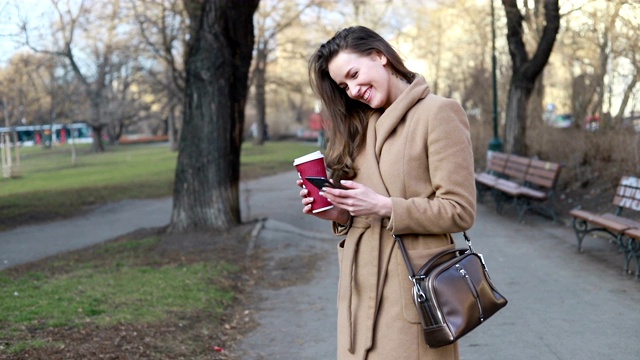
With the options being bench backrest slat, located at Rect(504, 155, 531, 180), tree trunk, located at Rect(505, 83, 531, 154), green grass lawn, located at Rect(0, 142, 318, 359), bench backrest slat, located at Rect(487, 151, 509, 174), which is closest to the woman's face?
green grass lawn, located at Rect(0, 142, 318, 359)

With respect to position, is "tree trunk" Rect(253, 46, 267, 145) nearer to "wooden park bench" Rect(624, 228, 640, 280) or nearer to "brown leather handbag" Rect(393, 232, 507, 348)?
"wooden park bench" Rect(624, 228, 640, 280)

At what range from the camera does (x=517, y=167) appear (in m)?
16.0

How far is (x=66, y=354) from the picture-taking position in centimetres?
564

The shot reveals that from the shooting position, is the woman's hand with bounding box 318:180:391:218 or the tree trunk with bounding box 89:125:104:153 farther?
the tree trunk with bounding box 89:125:104:153

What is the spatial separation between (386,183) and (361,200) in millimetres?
171

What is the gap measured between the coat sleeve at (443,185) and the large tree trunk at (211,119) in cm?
950

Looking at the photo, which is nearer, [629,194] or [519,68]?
[629,194]

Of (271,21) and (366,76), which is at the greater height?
(271,21)

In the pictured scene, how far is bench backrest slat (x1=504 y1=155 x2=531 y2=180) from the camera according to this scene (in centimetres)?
1546

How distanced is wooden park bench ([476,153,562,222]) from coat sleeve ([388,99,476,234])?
→ 11.3 meters

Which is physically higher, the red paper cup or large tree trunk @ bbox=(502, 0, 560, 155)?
large tree trunk @ bbox=(502, 0, 560, 155)

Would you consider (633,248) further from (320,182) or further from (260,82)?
(260,82)

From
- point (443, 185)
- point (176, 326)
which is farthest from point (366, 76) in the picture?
point (176, 326)

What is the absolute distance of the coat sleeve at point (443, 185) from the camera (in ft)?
8.81
